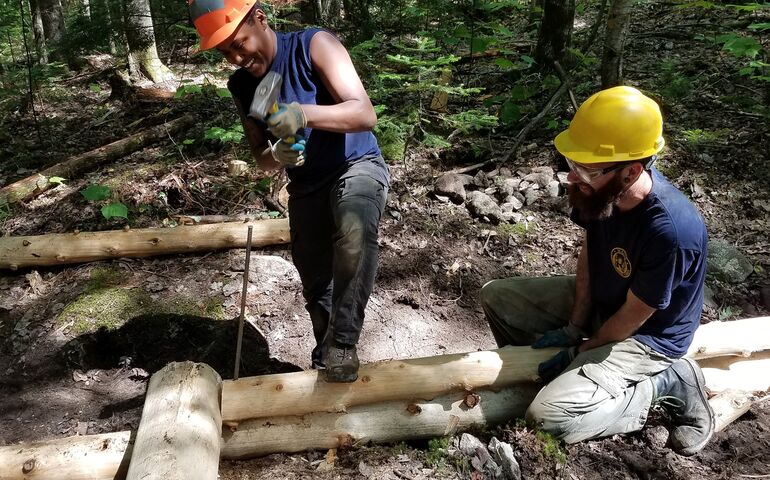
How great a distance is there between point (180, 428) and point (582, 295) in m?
2.31

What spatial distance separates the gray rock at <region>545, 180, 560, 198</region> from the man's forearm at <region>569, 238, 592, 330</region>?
2.33m

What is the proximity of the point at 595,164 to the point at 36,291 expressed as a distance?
465 cm

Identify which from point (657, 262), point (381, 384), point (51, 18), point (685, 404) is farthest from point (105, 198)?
point (51, 18)

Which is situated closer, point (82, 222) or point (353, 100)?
point (353, 100)

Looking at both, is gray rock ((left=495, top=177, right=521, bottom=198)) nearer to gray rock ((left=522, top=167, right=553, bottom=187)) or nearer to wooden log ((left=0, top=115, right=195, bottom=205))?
gray rock ((left=522, top=167, right=553, bottom=187))

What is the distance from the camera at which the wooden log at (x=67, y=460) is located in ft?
8.11

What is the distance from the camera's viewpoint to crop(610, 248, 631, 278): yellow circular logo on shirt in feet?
9.07

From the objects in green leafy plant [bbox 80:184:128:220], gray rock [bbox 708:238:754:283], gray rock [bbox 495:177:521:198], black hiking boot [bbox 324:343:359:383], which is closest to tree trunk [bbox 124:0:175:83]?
green leafy plant [bbox 80:184:128:220]

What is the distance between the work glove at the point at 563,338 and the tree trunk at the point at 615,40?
3.67 m

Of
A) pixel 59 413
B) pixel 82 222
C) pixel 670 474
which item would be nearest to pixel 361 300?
pixel 670 474

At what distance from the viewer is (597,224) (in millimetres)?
2943

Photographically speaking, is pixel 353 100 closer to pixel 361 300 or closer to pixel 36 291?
pixel 361 300

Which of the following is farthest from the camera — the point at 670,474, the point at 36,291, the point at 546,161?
the point at 546,161

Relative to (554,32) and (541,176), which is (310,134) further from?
(554,32)
